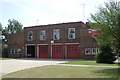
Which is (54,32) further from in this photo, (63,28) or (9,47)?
(9,47)

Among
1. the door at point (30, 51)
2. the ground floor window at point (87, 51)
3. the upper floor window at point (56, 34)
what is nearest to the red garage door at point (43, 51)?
the door at point (30, 51)

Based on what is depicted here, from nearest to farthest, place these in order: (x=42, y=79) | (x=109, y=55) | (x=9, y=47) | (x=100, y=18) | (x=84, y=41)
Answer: (x=42, y=79) < (x=100, y=18) < (x=109, y=55) < (x=84, y=41) < (x=9, y=47)

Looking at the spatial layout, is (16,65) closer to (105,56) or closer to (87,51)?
(105,56)

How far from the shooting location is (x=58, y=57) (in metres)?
46.3

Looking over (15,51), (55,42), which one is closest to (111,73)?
(55,42)

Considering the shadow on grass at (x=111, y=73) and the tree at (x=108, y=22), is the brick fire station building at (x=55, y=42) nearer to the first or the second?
the tree at (x=108, y=22)

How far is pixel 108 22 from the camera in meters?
21.8

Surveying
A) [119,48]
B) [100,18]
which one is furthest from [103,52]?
[100,18]

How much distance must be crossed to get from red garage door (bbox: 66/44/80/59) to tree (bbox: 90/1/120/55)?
2125cm

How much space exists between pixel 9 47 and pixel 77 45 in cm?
1626

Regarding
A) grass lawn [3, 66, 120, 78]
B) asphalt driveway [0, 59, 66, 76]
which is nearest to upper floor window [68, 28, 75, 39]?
asphalt driveway [0, 59, 66, 76]

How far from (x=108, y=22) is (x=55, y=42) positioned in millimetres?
25436

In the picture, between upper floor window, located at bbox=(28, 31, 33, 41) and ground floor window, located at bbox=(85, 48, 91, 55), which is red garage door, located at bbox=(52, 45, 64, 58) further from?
upper floor window, located at bbox=(28, 31, 33, 41)

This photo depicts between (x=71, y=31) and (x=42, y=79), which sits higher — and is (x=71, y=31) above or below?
above
